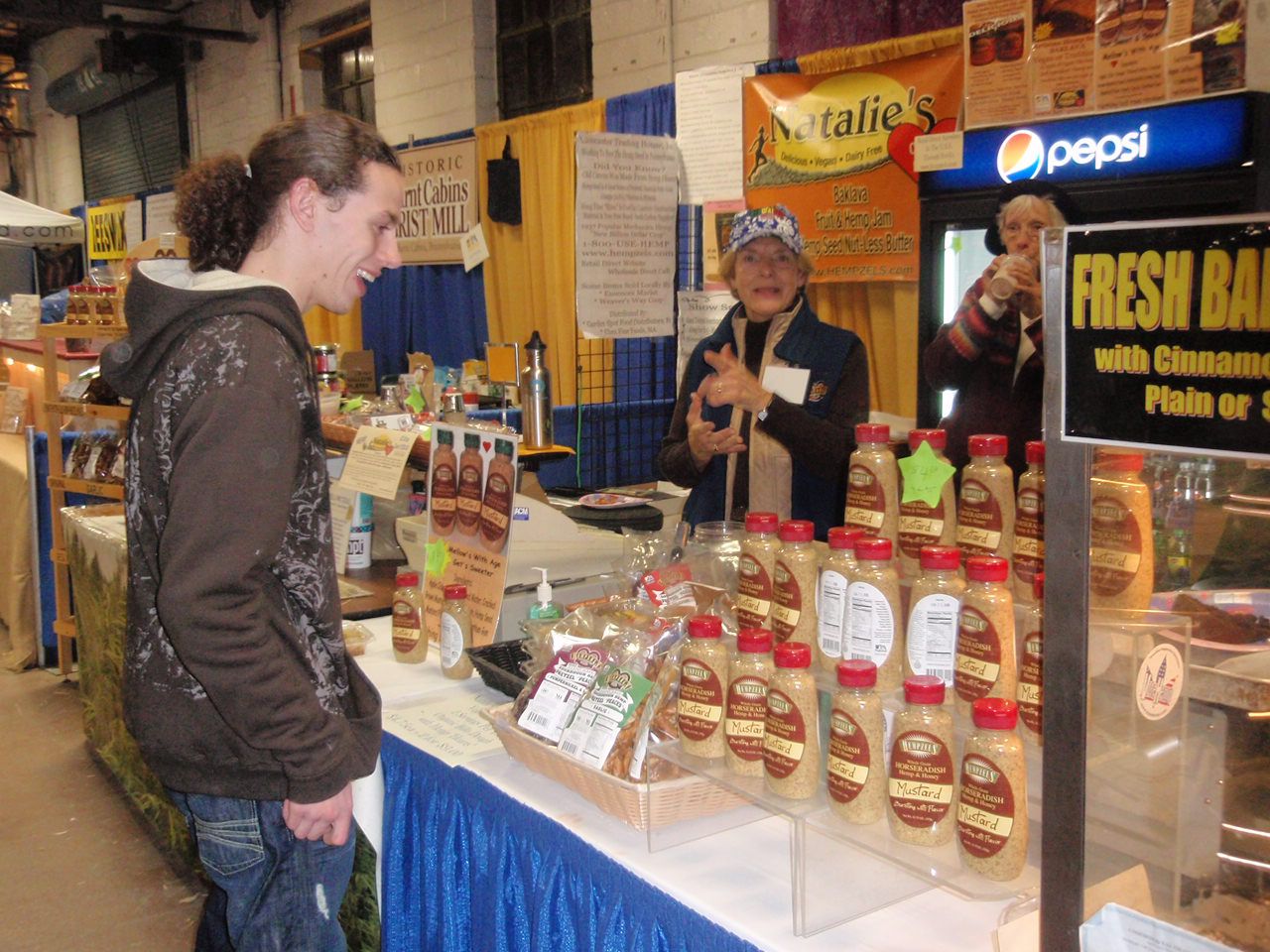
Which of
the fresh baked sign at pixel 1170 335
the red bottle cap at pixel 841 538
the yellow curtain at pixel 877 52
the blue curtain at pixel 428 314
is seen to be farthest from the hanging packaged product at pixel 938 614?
the blue curtain at pixel 428 314

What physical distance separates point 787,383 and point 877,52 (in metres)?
2.03

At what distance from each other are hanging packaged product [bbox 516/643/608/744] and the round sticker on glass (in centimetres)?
80

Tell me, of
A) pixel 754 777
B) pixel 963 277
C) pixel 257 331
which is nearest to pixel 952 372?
pixel 963 277

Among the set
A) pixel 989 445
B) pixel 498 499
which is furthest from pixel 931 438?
pixel 498 499

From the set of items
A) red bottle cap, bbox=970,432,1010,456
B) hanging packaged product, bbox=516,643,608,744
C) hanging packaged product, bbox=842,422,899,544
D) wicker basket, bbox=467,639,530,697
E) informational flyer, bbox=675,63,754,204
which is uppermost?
informational flyer, bbox=675,63,754,204

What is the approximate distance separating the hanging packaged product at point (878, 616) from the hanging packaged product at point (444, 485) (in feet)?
3.61

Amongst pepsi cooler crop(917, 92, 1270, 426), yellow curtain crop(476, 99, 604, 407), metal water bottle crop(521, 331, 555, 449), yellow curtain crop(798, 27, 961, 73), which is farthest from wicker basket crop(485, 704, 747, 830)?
yellow curtain crop(476, 99, 604, 407)

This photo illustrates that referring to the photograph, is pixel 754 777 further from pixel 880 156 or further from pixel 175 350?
pixel 880 156

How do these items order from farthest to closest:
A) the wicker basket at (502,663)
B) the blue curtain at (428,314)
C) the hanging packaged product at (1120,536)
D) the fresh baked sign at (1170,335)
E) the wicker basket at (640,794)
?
1. the blue curtain at (428,314)
2. the wicker basket at (502,663)
3. the wicker basket at (640,794)
4. the hanging packaged product at (1120,536)
5. the fresh baked sign at (1170,335)

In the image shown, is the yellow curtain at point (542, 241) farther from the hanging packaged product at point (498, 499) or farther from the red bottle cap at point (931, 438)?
the red bottle cap at point (931, 438)

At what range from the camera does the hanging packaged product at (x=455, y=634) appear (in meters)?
2.06

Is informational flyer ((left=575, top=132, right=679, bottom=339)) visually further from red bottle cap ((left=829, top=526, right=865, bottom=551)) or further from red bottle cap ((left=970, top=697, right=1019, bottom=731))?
red bottle cap ((left=970, top=697, right=1019, bottom=731))

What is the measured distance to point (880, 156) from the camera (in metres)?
4.02

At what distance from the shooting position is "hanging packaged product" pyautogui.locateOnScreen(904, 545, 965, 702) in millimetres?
1232
